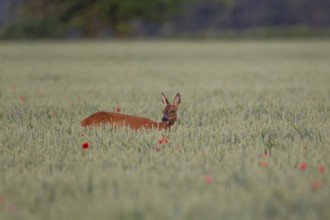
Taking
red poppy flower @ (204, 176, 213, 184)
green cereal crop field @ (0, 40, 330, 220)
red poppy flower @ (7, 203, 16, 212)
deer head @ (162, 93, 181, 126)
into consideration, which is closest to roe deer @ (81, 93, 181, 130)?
deer head @ (162, 93, 181, 126)

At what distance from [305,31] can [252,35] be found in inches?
257

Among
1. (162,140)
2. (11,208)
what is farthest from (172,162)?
(11,208)

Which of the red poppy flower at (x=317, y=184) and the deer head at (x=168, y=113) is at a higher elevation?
the deer head at (x=168, y=113)

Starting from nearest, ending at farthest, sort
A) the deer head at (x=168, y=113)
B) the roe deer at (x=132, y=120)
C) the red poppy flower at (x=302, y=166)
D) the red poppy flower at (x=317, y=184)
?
the red poppy flower at (x=317, y=184) < the red poppy flower at (x=302, y=166) < the roe deer at (x=132, y=120) < the deer head at (x=168, y=113)

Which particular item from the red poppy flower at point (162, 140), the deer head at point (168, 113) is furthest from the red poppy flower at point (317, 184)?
the deer head at point (168, 113)

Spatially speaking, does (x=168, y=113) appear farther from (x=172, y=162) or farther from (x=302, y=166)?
(x=302, y=166)

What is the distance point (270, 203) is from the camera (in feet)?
15.0

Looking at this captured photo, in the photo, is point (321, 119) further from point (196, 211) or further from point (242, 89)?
point (242, 89)

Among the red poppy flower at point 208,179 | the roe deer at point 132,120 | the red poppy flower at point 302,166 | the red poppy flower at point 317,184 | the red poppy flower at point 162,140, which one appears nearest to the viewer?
the red poppy flower at point 317,184

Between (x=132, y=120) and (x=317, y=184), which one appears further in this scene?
(x=132, y=120)

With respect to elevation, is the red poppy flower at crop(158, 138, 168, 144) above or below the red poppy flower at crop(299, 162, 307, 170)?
above

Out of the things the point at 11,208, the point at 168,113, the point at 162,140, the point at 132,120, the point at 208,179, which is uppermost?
the point at 168,113

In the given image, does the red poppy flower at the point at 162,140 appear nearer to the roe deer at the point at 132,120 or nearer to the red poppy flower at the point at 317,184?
the roe deer at the point at 132,120

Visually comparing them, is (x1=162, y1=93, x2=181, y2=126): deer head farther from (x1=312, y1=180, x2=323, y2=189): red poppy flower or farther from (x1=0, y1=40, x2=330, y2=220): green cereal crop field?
(x1=312, y1=180, x2=323, y2=189): red poppy flower
